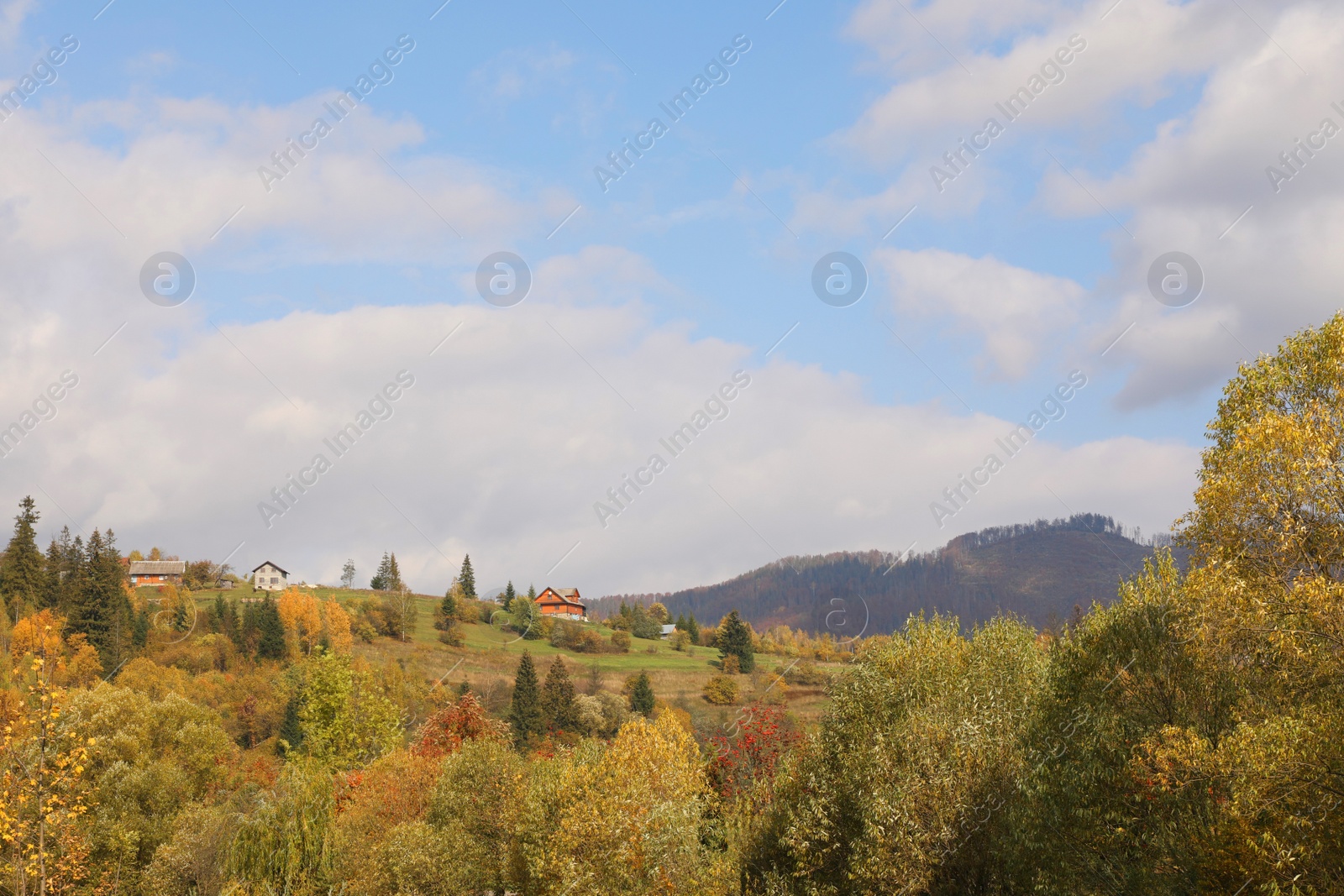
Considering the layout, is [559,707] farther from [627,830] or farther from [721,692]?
[627,830]

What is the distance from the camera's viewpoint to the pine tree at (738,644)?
191 meters

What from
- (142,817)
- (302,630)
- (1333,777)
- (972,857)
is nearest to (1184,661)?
(1333,777)

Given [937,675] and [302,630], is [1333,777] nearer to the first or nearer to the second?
[937,675]

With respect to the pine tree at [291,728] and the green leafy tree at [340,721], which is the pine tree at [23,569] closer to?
the pine tree at [291,728]

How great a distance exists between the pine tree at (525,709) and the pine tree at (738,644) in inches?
2709

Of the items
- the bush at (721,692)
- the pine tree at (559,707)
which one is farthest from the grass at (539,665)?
the pine tree at (559,707)

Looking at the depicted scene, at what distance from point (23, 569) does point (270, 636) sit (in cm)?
3763

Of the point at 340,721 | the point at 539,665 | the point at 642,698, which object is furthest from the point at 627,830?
the point at 539,665

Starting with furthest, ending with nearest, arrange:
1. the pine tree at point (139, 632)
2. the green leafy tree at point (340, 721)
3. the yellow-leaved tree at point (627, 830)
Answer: the pine tree at point (139, 632), the green leafy tree at point (340, 721), the yellow-leaved tree at point (627, 830)

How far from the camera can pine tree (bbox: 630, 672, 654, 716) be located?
14475 centimetres

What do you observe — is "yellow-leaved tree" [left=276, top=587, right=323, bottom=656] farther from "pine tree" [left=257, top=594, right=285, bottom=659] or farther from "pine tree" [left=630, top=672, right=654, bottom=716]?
"pine tree" [left=630, top=672, right=654, bottom=716]

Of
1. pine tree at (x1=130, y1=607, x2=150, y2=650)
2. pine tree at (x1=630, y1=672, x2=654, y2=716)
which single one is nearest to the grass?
pine tree at (x1=630, y1=672, x2=654, y2=716)

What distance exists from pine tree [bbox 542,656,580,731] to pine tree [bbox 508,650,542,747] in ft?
4.11

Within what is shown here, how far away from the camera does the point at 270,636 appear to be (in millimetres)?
159250
